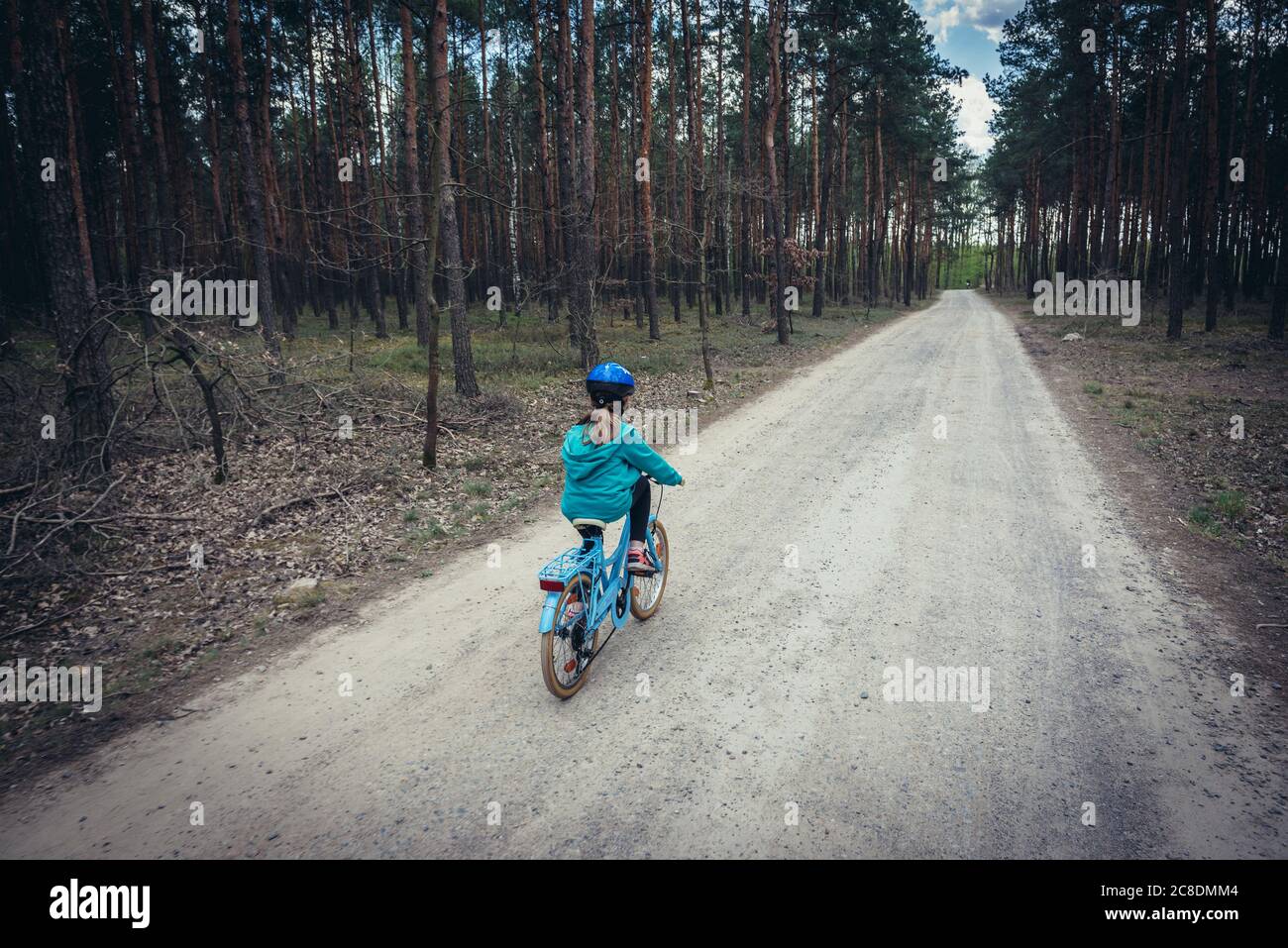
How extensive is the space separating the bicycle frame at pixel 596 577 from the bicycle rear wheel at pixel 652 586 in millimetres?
75

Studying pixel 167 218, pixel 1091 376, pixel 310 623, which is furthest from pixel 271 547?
pixel 167 218

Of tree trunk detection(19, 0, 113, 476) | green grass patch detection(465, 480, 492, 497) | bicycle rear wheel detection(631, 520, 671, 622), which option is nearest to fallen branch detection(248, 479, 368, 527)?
green grass patch detection(465, 480, 492, 497)

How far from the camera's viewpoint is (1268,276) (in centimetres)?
4203

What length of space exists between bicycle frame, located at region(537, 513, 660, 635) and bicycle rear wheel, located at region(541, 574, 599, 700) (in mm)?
47

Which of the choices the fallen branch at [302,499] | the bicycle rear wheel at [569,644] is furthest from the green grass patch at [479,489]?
the bicycle rear wheel at [569,644]

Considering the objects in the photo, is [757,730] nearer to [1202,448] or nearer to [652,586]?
[652,586]

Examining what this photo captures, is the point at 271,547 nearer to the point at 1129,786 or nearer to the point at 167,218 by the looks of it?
the point at 1129,786

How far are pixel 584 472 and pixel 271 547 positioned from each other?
4532 mm

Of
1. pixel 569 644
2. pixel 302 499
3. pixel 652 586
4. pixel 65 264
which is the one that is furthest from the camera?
pixel 65 264

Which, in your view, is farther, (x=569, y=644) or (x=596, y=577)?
(x=596, y=577)

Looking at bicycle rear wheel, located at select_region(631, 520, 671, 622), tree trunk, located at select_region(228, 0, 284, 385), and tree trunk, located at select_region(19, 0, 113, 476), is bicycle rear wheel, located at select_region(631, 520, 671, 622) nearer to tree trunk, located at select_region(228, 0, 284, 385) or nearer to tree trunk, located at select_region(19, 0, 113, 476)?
tree trunk, located at select_region(19, 0, 113, 476)

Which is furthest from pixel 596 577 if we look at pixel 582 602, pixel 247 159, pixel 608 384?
pixel 247 159

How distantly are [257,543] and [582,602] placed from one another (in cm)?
479

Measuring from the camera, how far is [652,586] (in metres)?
5.79
